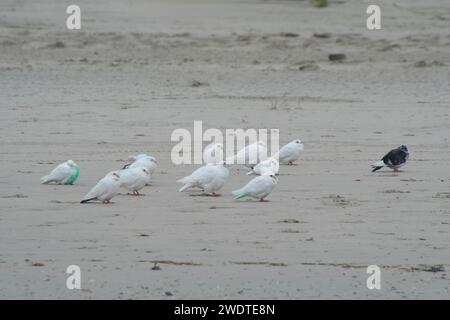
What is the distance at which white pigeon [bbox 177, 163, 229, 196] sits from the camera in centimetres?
1243

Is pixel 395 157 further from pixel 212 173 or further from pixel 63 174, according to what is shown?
pixel 63 174

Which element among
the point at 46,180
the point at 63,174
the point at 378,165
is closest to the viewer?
the point at 63,174

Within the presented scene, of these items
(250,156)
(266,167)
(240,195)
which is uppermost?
(250,156)

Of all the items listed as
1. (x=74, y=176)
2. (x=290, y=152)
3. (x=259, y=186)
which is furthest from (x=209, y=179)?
(x=290, y=152)

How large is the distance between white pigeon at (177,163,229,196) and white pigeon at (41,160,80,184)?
123 cm

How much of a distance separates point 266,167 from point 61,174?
7.19ft

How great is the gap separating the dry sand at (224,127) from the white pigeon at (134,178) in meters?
0.21

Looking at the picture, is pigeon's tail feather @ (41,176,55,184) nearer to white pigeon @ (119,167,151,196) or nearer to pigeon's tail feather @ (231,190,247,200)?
white pigeon @ (119,167,151,196)

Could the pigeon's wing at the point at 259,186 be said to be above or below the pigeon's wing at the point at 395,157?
below

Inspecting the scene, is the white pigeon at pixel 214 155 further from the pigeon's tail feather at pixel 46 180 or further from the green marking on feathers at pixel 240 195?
the pigeon's tail feather at pixel 46 180

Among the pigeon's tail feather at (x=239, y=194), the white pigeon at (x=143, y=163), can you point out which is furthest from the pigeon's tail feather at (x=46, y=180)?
the pigeon's tail feather at (x=239, y=194)

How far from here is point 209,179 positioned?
1245cm

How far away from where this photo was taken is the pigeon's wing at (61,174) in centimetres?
1294
